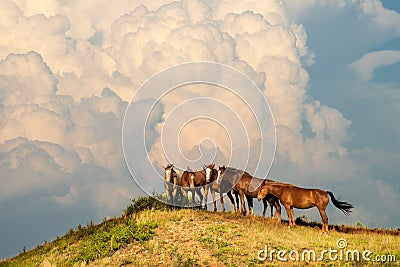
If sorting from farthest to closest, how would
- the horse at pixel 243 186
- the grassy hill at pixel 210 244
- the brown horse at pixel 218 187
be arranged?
the brown horse at pixel 218 187, the horse at pixel 243 186, the grassy hill at pixel 210 244

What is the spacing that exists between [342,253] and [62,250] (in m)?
15.2

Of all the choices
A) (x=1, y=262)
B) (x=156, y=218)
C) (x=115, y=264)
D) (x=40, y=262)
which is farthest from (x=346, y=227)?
(x=1, y=262)

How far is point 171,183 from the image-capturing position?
32250mm

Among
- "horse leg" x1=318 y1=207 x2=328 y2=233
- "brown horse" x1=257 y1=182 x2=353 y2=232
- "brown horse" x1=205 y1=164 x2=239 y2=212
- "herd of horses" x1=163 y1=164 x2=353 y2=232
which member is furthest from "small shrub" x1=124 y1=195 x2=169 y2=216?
"horse leg" x1=318 y1=207 x2=328 y2=233

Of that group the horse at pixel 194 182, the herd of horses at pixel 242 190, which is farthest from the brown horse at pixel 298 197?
the horse at pixel 194 182

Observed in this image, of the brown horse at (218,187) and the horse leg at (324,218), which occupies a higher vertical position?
the brown horse at (218,187)

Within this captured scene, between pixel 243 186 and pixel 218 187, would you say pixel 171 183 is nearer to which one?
pixel 218 187

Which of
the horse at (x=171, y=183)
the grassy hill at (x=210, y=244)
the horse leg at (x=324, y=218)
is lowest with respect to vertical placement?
the grassy hill at (x=210, y=244)

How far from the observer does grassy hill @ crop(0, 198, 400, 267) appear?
21719 mm

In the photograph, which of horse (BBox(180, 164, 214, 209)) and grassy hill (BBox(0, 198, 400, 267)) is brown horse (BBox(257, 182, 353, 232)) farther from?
horse (BBox(180, 164, 214, 209))

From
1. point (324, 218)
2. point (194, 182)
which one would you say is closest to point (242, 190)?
point (194, 182)

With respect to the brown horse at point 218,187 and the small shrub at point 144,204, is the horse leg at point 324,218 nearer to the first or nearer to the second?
the brown horse at point 218,187

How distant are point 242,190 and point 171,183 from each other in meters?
4.50

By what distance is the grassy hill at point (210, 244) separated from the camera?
71.3 feet
